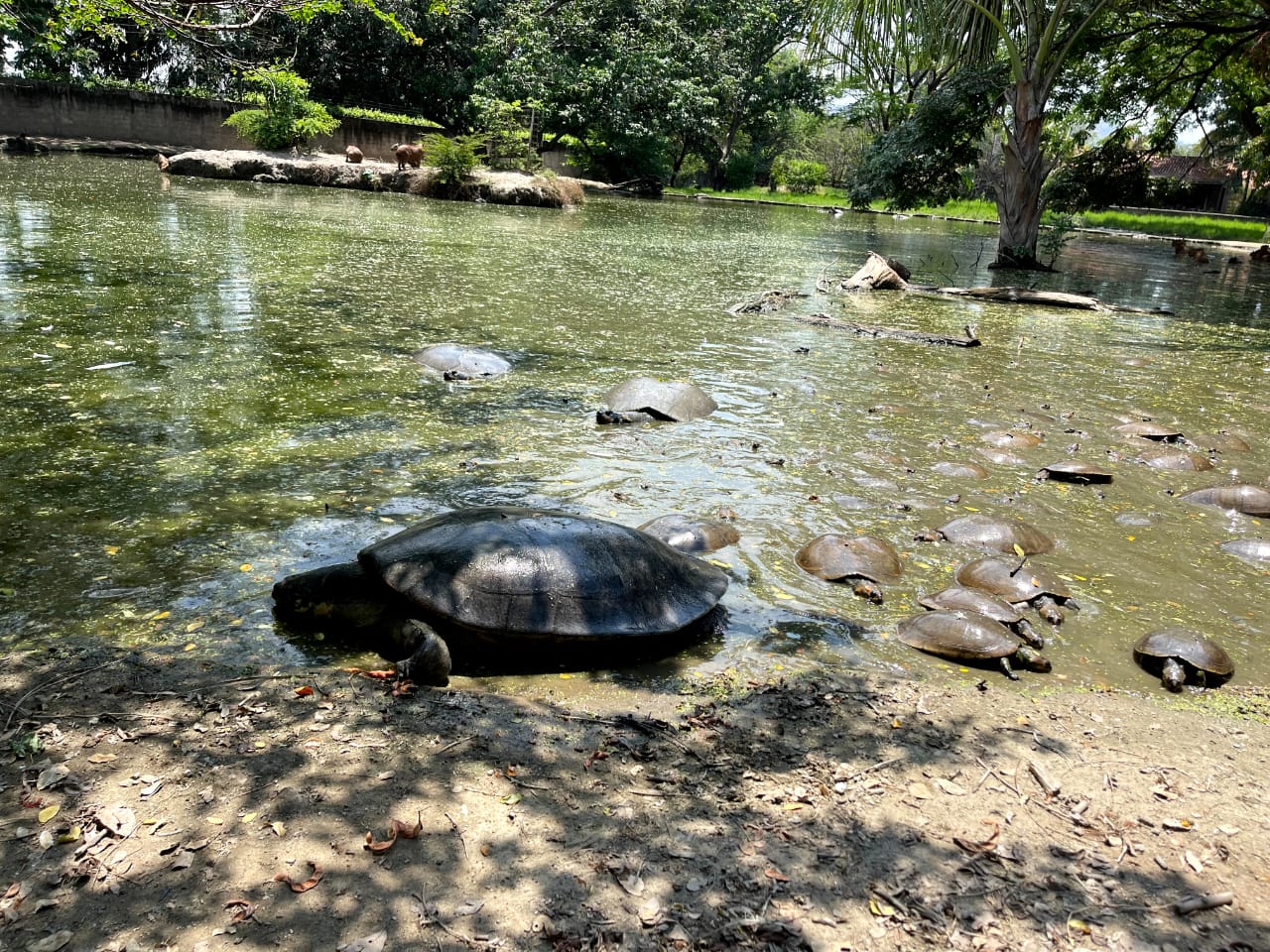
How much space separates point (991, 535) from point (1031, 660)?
1.38 meters

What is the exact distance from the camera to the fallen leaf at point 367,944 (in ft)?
7.55

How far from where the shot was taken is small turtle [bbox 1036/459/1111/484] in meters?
6.51

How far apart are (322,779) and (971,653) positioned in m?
2.86

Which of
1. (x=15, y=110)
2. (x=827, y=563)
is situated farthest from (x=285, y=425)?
(x=15, y=110)

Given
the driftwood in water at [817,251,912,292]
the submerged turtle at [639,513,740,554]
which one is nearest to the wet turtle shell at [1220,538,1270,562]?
the submerged turtle at [639,513,740,554]

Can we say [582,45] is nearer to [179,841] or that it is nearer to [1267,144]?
[1267,144]

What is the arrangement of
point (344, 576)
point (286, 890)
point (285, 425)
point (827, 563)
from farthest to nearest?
point (285, 425) → point (827, 563) → point (344, 576) → point (286, 890)

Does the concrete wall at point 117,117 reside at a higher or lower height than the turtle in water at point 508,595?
higher

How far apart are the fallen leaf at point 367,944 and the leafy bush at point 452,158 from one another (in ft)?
95.8

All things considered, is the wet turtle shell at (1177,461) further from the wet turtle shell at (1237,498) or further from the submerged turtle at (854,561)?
the submerged turtle at (854,561)

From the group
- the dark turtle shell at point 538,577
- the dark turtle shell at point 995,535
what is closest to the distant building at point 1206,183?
the dark turtle shell at point 995,535

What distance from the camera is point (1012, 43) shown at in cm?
1786

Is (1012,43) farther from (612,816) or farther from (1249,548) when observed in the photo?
(612,816)

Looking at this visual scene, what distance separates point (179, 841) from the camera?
265 centimetres
